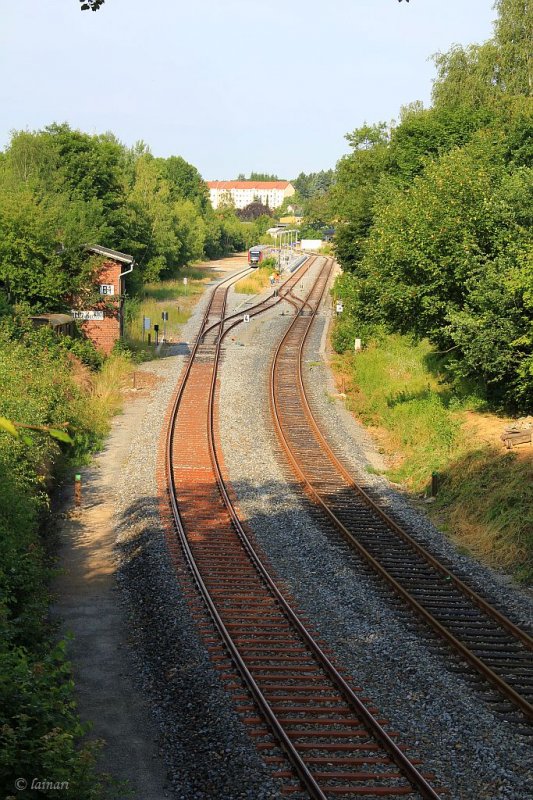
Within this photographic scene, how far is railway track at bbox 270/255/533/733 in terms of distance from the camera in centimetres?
1082

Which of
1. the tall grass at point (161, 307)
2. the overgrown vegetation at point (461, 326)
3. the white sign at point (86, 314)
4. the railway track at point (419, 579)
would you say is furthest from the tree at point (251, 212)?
the railway track at point (419, 579)

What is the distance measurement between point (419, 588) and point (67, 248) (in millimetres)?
22373

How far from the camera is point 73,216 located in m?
32.9

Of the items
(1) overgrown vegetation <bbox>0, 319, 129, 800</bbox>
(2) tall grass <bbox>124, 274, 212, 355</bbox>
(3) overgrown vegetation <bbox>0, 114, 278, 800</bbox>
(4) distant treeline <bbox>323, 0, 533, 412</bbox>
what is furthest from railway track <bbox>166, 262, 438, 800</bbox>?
(2) tall grass <bbox>124, 274, 212, 355</bbox>

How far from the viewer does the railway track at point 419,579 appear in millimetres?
10820

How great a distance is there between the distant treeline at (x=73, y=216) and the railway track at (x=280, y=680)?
14102mm

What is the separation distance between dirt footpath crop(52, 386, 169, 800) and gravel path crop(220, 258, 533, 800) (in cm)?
265

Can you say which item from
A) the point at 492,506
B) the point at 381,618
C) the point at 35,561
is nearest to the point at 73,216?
the point at 492,506

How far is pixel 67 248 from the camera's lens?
3212 cm

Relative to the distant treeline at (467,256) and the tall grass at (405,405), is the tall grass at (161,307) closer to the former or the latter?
the tall grass at (405,405)

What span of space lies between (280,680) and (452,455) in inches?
426

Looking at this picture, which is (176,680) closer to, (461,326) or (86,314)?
(461,326)

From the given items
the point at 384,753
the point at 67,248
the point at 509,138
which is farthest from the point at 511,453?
the point at 67,248

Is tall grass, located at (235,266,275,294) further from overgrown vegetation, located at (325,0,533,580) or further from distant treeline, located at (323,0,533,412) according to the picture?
overgrown vegetation, located at (325,0,533,580)
